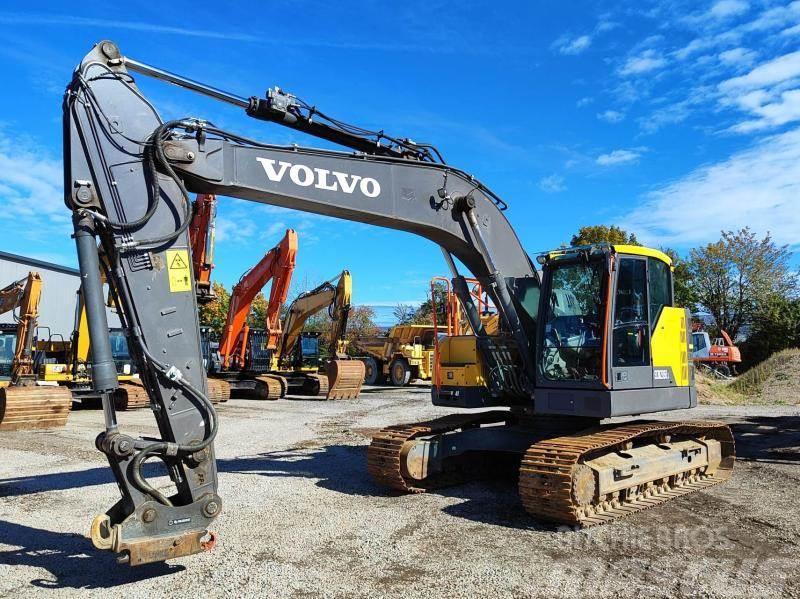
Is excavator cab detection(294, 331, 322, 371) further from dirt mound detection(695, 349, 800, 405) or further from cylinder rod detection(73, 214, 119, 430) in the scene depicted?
cylinder rod detection(73, 214, 119, 430)

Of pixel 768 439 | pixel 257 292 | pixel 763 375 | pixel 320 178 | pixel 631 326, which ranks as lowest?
pixel 768 439

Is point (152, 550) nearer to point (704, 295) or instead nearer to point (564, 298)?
point (564, 298)

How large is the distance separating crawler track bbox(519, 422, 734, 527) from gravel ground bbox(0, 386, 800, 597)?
0.14m

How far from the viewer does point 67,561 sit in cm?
535

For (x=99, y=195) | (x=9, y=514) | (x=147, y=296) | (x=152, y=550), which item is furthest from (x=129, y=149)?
(x=9, y=514)

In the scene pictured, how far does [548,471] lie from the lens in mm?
6254

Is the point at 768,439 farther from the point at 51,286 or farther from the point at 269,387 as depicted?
the point at 51,286

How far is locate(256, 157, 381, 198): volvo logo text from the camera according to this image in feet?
19.8

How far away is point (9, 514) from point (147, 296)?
11.4 feet

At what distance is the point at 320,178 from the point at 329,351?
52.0 feet

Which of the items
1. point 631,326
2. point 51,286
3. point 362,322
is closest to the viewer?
point 631,326

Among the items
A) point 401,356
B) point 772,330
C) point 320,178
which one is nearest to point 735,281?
point 772,330

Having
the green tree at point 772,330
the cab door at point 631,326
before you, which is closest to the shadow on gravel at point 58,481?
the cab door at point 631,326

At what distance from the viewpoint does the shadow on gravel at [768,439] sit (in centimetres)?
1031
